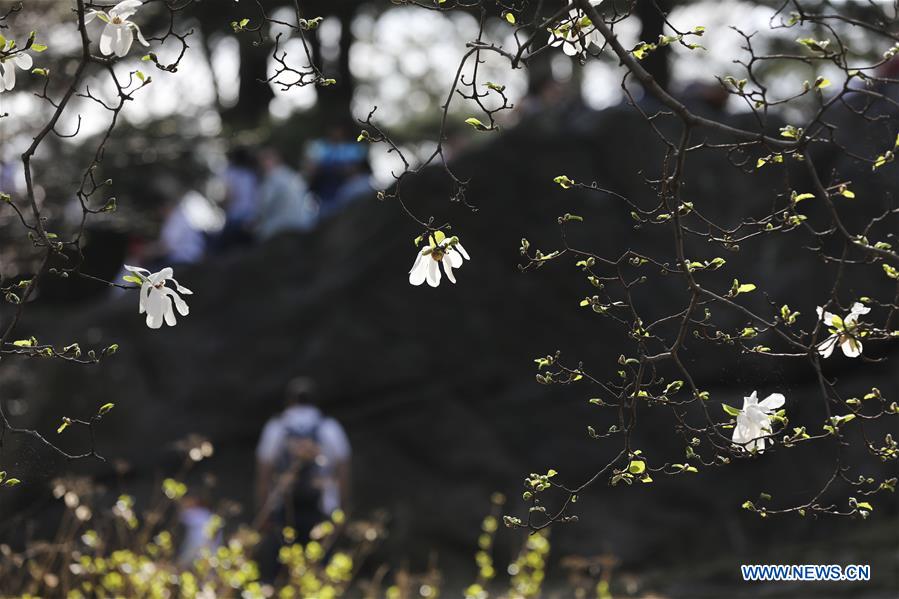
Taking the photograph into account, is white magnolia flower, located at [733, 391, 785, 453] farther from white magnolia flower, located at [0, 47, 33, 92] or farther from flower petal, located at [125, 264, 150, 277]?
white magnolia flower, located at [0, 47, 33, 92]

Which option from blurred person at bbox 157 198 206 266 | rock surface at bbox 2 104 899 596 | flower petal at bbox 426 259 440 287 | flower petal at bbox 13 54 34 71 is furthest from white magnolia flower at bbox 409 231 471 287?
blurred person at bbox 157 198 206 266

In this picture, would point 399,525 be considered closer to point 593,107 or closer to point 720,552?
point 720,552

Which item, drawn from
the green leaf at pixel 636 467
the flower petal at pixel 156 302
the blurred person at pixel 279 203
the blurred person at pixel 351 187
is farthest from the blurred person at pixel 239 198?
the green leaf at pixel 636 467

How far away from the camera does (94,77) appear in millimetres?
9289

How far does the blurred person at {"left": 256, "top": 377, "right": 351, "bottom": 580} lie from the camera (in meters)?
6.94

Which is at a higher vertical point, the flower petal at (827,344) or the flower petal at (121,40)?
the flower petal at (121,40)

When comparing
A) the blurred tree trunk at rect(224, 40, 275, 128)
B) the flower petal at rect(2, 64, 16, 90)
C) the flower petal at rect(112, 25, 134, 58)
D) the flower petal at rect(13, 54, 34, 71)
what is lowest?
the flower petal at rect(2, 64, 16, 90)

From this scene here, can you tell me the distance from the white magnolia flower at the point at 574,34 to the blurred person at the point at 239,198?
7.35m

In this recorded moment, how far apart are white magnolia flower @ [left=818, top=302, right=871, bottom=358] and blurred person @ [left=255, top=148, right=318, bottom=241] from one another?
7401 mm

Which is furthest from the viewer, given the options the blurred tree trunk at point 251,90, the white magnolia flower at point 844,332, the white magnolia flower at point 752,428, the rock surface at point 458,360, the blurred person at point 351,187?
the blurred tree trunk at point 251,90

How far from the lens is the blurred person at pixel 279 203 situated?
9727mm

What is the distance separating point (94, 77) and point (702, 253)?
15.8 feet

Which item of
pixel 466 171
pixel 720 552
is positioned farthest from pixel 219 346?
pixel 720 552

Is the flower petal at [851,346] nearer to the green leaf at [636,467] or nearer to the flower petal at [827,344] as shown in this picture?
the flower petal at [827,344]
